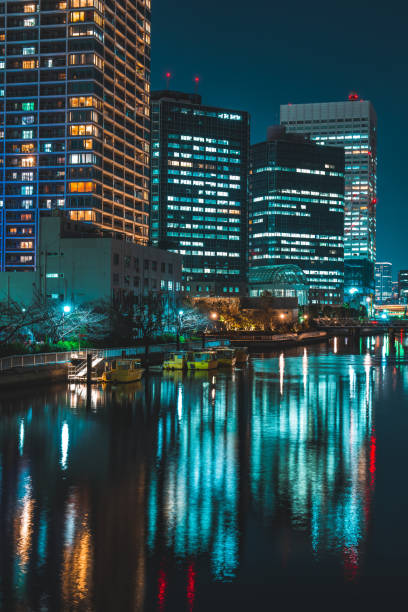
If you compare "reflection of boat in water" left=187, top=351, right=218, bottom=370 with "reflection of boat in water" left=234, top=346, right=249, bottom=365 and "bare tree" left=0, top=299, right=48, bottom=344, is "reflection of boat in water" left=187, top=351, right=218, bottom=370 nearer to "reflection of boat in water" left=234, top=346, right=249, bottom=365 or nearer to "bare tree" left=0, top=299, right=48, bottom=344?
"reflection of boat in water" left=234, top=346, right=249, bottom=365

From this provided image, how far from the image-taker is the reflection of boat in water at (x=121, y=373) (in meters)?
54.4

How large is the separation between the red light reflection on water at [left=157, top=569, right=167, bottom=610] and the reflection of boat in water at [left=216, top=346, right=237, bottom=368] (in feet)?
181

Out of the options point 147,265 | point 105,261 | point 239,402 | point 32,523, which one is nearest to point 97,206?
point 147,265

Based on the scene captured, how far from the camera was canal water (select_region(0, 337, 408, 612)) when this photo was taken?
15703 millimetres

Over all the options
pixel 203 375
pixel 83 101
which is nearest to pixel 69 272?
pixel 203 375

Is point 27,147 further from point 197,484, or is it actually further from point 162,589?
point 162,589

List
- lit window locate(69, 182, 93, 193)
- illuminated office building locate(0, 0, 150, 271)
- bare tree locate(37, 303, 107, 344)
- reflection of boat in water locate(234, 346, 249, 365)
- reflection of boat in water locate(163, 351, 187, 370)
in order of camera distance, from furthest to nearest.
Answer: lit window locate(69, 182, 93, 193) < illuminated office building locate(0, 0, 150, 271) < reflection of boat in water locate(234, 346, 249, 365) < reflection of boat in water locate(163, 351, 187, 370) < bare tree locate(37, 303, 107, 344)

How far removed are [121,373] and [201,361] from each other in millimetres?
13958

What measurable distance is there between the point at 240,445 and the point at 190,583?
15604 millimetres

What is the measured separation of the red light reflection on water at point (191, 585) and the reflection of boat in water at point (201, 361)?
4991 centimetres

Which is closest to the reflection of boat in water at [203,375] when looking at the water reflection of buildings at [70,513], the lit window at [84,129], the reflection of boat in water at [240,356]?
the reflection of boat in water at [240,356]

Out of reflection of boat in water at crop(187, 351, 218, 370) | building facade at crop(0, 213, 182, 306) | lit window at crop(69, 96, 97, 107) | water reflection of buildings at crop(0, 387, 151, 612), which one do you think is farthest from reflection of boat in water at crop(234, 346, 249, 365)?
lit window at crop(69, 96, 97, 107)

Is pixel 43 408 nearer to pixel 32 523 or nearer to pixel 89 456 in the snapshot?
pixel 89 456

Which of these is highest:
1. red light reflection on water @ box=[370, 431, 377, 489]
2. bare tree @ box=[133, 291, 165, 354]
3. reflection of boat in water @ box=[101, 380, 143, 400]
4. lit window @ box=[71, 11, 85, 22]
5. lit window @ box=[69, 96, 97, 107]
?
lit window @ box=[71, 11, 85, 22]
